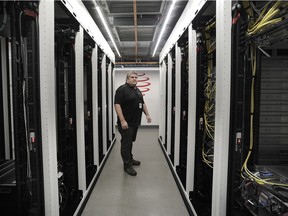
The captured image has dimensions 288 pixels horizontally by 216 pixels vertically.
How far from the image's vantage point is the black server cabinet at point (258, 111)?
4.01 feet

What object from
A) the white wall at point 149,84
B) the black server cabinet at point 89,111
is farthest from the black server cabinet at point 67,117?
the white wall at point 149,84

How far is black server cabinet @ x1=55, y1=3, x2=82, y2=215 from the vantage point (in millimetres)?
2043

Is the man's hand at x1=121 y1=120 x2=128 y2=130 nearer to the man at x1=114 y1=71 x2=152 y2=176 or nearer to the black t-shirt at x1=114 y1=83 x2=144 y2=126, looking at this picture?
the man at x1=114 y1=71 x2=152 y2=176

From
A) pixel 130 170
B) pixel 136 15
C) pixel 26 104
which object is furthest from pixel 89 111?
pixel 136 15

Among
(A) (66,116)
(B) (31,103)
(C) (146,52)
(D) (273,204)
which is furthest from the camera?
(C) (146,52)

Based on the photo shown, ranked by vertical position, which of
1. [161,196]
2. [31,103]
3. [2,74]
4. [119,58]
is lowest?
[161,196]

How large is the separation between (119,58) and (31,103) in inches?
280

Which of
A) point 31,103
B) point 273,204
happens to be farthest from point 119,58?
point 273,204

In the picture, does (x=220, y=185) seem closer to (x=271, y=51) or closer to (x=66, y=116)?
(x=271, y=51)

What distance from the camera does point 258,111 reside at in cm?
146

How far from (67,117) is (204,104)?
1553 millimetres

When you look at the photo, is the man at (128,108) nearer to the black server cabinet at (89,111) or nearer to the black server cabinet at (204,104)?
the black server cabinet at (89,111)

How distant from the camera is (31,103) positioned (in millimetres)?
1365

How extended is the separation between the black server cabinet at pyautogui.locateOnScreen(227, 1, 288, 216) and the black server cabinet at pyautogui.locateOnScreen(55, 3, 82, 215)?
1552mm
